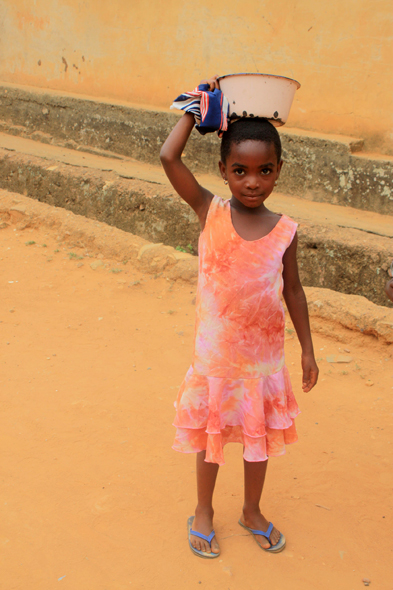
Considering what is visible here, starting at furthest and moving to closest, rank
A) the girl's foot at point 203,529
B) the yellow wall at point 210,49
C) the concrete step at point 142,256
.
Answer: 1. the yellow wall at point 210,49
2. the concrete step at point 142,256
3. the girl's foot at point 203,529

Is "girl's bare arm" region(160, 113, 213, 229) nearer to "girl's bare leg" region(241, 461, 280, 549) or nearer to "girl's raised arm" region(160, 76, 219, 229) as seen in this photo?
"girl's raised arm" region(160, 76, 219, 229)

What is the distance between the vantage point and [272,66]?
5.68 m

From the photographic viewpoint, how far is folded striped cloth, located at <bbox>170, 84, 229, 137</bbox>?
63.6 inches

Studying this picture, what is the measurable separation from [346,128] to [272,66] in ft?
3.50

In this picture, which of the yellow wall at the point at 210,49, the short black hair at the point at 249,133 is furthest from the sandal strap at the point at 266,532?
the yellow wall at the point at 210,49

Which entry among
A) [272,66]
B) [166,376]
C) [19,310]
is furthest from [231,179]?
[272,66]

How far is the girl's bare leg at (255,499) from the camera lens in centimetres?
193

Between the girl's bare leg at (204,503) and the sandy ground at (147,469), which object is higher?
the girl's bare leg at (204,503)

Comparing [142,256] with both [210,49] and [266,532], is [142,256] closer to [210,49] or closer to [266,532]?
[266,532]

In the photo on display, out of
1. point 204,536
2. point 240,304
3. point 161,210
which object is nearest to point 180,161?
point 240,304

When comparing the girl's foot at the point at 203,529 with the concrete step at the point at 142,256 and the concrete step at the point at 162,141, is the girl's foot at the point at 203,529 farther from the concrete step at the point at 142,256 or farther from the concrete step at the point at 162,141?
the concrete step at the point at 162,141

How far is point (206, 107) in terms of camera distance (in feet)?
5.29

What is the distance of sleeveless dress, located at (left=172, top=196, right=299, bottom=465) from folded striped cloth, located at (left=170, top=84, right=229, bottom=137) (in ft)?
0.86

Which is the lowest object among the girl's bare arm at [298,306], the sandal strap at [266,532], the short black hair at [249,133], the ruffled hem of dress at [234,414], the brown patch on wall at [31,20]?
the sandal strap at [266,532]
